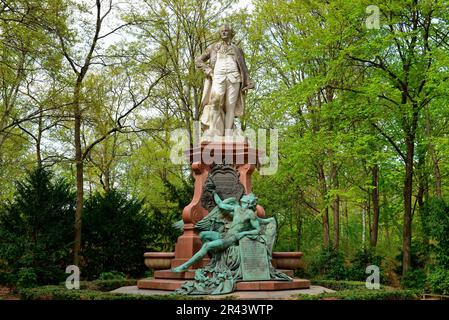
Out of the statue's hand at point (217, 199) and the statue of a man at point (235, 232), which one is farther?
the statue's hand at point (217, 199)

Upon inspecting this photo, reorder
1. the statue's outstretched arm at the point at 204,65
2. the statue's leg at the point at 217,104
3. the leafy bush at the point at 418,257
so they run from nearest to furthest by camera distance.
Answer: the statue's leg at the point at 217,104 → the statue's outstretched arm at the point at 204,65 → the leafy bush at the point at 418,257

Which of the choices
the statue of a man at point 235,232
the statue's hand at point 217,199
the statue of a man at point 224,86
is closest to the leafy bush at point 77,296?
the statue of a man at point 235,232

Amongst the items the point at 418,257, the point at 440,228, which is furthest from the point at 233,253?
the point at 418,257

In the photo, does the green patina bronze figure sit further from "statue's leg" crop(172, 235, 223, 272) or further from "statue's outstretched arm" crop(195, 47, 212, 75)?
"statue's outstretched arm" crop(195, 47, 212, 75)

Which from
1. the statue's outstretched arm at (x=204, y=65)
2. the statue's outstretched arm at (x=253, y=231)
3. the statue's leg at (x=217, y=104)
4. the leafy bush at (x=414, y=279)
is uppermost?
the statue's outstretched arm at (x=204, y=65)

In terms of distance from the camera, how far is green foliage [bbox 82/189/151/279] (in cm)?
1641

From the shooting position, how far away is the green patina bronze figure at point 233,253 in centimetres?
921

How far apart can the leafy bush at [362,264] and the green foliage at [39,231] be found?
328 inches

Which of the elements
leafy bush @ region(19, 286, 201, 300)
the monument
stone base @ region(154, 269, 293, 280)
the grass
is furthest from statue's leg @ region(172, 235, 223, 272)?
the grass

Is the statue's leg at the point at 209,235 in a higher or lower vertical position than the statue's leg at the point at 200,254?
higher

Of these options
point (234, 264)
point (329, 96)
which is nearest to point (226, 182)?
point (234, 264)

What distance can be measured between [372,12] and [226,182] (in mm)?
7948

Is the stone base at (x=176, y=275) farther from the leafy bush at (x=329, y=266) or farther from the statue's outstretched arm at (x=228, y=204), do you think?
the leafy bush at (x=329, y=266)

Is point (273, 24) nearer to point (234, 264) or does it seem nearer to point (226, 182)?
point (226, 182)
